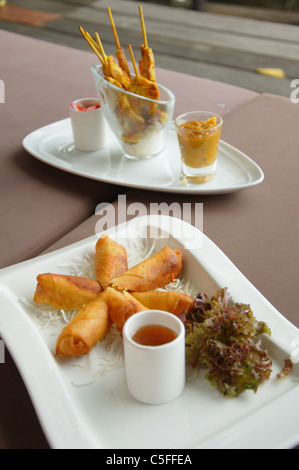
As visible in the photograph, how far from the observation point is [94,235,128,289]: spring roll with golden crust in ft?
3.13

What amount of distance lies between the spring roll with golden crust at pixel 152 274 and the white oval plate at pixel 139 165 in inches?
12.3

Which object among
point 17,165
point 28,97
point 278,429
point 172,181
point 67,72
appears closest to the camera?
point 278,429

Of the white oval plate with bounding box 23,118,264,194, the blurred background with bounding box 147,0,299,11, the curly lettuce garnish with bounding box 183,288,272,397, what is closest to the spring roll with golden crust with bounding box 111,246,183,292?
the curly lettuce garnish with bounding box 183,288,272,397

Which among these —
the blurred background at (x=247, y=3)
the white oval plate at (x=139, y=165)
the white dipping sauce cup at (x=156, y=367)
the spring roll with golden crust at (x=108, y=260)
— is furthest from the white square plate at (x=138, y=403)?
the blurred background at (x=247, y=3)

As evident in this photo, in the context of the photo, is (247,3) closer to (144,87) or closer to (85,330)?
(144,87)

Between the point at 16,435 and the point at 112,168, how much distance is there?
0.77m

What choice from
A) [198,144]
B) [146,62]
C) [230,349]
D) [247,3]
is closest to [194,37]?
[247,3]

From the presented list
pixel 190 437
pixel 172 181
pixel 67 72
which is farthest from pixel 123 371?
pixel 67 72

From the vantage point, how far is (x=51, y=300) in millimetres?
913

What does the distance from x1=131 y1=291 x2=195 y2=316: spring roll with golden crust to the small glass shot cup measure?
0.47 m

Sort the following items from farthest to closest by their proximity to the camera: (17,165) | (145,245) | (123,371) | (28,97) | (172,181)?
(28,97) → (17,165) → (172,181) → (145,245) → (123,371)

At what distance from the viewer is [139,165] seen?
1391mm

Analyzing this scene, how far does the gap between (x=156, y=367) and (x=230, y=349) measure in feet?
0.35

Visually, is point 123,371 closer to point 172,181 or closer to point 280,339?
point 280,339
